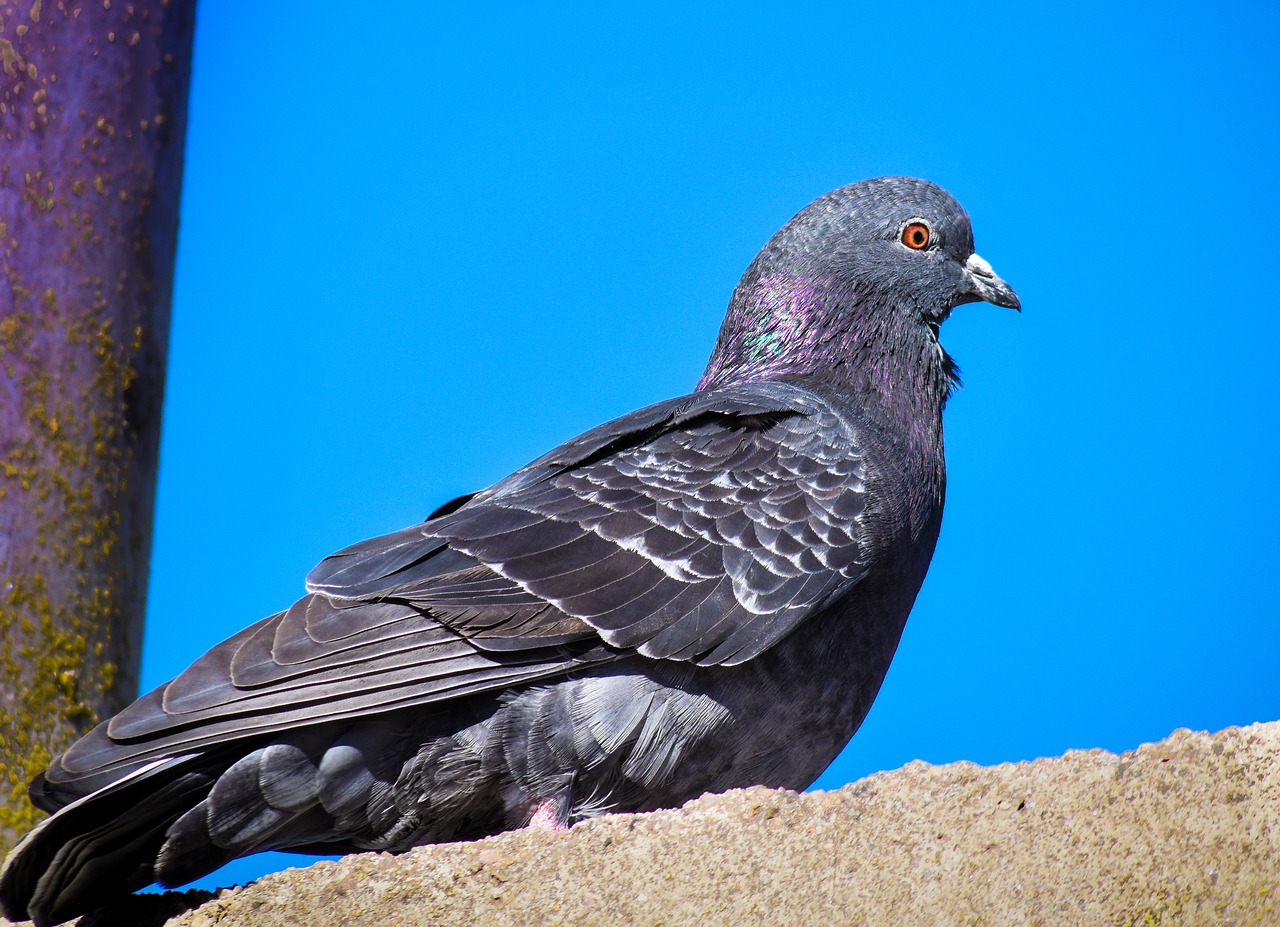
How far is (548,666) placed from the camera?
3936 millimetres

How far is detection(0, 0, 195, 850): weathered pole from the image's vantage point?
5.46 m

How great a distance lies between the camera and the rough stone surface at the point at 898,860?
2.89 meters

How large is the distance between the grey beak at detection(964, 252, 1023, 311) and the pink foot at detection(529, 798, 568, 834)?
10.1ft

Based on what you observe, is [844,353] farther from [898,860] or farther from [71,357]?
[71,357]

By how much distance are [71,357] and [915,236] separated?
3707 mm

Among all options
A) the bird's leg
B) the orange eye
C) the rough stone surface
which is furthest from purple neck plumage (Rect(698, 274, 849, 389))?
the rough stone surface

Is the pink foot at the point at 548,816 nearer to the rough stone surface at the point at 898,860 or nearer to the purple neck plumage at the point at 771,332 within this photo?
the rough stone surface at the point at 898,860

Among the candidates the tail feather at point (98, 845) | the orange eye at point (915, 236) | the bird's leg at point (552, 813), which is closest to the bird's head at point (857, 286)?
the orange eye at point (915, 236)

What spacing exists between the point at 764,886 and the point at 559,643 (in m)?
1.15

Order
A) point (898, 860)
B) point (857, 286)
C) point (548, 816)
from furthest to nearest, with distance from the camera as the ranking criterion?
point (857, 286), point (548, 816), point (898, 860)

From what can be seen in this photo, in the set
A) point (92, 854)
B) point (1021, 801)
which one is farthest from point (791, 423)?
point (92, 854)

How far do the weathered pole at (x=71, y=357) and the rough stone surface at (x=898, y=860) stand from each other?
261 centimetres

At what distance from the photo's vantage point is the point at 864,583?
4.41 metres

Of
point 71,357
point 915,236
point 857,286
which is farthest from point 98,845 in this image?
point 915,236
